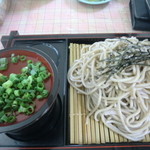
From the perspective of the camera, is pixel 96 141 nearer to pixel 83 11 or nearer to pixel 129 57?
pixel 129 57

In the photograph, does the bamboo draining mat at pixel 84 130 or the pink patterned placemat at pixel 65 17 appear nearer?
the bamboo draining mat at pixel 84 130

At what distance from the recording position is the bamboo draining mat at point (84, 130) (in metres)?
0.94

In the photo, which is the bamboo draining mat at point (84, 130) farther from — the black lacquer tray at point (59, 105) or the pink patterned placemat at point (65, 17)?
the pink patterned placemat at point (65, 17)

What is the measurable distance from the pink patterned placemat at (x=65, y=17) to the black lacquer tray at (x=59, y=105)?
42cm

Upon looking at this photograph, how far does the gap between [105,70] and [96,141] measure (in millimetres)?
412

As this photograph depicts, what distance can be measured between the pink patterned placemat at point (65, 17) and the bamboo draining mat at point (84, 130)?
100 cm

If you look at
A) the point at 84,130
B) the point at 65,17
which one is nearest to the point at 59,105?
the point at 84,130

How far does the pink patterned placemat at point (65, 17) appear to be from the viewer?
1.81m

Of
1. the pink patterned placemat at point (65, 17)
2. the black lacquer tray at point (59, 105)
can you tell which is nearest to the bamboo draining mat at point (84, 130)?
the black lacquer tray at point (59, 105)

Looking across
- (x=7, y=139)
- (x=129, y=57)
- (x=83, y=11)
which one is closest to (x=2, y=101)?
(x=7, y=139)

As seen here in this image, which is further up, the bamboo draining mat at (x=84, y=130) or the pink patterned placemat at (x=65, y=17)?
the pink patterned placemat at (x=65, y=17)

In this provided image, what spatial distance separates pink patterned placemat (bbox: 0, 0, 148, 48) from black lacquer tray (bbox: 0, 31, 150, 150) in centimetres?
42

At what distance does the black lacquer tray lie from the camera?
0.89 metres

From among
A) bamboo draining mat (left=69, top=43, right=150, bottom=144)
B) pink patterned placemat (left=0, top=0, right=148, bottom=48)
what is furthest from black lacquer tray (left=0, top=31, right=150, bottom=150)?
pink patterned placemat (left=0, top=0, right=148, bottom=48)
